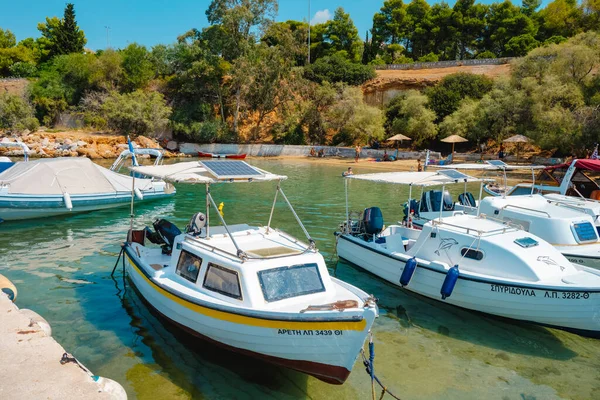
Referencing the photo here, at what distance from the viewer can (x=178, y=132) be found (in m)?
59.6

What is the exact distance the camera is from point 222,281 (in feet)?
28.5

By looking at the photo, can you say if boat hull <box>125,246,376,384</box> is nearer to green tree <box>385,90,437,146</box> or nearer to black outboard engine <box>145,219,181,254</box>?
black outboard engine <box>145,219,181,254</box>

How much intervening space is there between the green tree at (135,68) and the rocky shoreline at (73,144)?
10519mm

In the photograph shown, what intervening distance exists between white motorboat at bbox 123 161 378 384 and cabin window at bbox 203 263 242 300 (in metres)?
0.02

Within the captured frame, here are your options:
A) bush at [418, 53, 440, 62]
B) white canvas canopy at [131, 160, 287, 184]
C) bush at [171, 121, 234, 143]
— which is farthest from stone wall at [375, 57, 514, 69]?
white canvas canopy at [131, 160, 287, 184]

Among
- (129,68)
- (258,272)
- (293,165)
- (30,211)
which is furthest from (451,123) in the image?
(129,68)

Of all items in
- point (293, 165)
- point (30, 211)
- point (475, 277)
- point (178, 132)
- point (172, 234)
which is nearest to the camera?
point (475, 277)

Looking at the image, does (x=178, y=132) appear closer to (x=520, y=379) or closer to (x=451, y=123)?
(x=451, y=123)

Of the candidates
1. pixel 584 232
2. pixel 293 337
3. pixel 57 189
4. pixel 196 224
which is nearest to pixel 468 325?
pixel 293 337

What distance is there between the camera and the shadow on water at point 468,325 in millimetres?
9562

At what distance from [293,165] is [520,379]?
37.9 m

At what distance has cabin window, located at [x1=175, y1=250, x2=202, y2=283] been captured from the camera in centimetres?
929

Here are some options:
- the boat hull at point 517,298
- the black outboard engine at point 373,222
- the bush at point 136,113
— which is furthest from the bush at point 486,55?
the boat hull at point 517,298

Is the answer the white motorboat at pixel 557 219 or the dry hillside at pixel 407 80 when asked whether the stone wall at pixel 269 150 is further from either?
the white motorboat at pixel 557 219
